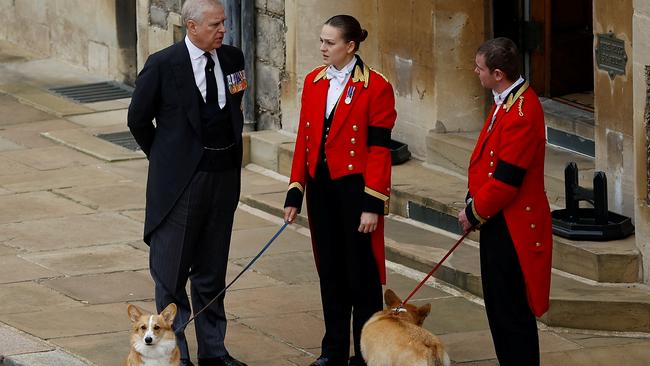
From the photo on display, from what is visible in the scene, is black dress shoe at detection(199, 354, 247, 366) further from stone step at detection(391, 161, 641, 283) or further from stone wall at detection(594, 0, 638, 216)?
stone wall at detection(594, 0, 638, 216)

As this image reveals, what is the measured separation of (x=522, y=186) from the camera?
24.7 feet

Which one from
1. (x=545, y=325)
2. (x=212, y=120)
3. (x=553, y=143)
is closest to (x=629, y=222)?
(x=545, y=325)

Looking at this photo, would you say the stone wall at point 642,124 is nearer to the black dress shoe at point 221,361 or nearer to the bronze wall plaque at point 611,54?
the bronze wall plaque at point 611,54

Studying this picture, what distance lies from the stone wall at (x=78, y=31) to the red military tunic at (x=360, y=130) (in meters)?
7.99

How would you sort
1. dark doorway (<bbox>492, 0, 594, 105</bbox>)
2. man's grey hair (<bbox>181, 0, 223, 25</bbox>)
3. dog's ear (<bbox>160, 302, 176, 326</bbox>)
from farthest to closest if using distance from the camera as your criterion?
dark doorway (<bbox>492, 0, 594, 105</bbox>), man's grey hair (<bbox>181, 0, 223, 25</bbox>), dog's ear (<bbox>160, 302, 176, 326</bbox>)

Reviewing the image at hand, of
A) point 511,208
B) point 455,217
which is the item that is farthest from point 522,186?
point 455,217

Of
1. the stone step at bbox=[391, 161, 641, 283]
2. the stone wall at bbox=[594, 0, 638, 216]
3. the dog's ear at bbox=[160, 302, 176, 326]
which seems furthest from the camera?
the stone wall at bbox=[594, 0, 638, 216]

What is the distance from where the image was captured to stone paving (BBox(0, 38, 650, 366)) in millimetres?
8672

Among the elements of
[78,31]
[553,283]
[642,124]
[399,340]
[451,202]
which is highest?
[642,124]

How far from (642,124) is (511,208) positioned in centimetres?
182

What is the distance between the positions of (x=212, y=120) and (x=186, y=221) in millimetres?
536

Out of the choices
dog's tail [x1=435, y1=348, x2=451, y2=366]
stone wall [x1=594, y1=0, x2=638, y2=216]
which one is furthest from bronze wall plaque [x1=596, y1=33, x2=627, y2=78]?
dog's tail [x1=435, y1=348, x2=451, y2=366]

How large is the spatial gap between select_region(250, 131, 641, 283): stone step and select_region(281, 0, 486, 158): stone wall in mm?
228

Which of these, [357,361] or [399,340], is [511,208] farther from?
[357,361]
